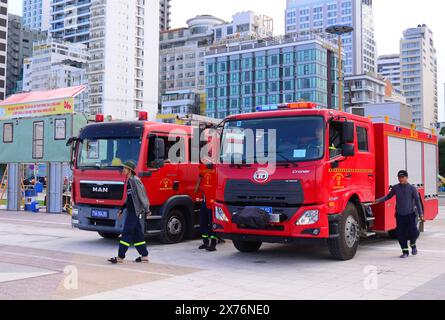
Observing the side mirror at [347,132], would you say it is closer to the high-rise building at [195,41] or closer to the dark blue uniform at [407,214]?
the dark blue uniform at [407,214]

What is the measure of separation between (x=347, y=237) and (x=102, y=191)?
5.44m

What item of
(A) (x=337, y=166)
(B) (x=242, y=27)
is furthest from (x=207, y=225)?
(B) (x=242, y=27)

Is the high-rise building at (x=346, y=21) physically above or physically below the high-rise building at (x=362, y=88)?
above

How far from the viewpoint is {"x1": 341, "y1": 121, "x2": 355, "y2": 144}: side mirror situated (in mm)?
9359

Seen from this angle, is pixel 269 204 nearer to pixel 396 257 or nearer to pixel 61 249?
pixel 396 257

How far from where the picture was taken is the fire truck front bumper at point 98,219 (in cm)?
1149

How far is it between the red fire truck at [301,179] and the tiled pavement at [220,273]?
0.62m

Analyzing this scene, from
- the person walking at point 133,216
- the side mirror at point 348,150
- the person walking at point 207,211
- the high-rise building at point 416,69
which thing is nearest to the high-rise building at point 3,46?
the person walking at point 207,211

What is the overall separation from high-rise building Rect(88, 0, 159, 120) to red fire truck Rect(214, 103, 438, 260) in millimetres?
116036

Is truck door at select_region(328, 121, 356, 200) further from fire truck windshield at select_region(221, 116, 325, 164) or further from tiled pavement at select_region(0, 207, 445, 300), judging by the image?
tiled pavement at select_region(0, 207, 445, 300)

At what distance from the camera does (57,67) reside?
135750mm

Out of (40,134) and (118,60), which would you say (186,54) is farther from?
(40,134)

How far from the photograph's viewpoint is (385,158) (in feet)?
36.8
